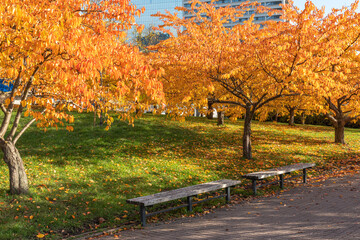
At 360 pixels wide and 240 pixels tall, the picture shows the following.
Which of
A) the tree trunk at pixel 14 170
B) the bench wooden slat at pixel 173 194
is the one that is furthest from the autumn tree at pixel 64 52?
the bench wooden slat at pixel 173 194

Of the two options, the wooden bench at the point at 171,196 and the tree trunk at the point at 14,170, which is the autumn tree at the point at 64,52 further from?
the wooden bench at the point at 171,196

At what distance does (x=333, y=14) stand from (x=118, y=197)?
926 centimetres

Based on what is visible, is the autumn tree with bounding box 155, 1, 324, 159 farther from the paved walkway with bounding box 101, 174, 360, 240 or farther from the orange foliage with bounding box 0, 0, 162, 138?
the orange foliage with bounding box 0, 0, 162, 138

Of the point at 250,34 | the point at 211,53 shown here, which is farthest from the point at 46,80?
the point at 250,34

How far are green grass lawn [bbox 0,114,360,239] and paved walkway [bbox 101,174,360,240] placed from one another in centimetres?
122

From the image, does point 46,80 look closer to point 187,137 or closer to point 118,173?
point 118,173

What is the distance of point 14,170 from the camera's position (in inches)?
300

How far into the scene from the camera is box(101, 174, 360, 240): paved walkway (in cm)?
604

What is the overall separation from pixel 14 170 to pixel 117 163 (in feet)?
13.1

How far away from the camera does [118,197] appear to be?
836 cm

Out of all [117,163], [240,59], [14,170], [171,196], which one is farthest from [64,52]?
[240,59]

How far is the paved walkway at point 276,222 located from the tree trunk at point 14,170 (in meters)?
2.77

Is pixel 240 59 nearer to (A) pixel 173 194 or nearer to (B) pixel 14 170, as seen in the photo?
(A) pixel 173 194

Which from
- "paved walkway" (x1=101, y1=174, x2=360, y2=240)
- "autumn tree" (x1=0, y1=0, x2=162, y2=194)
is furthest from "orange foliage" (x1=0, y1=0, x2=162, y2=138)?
"paved walkway" (x1=101, y1=174, x2=360, y2=240)
